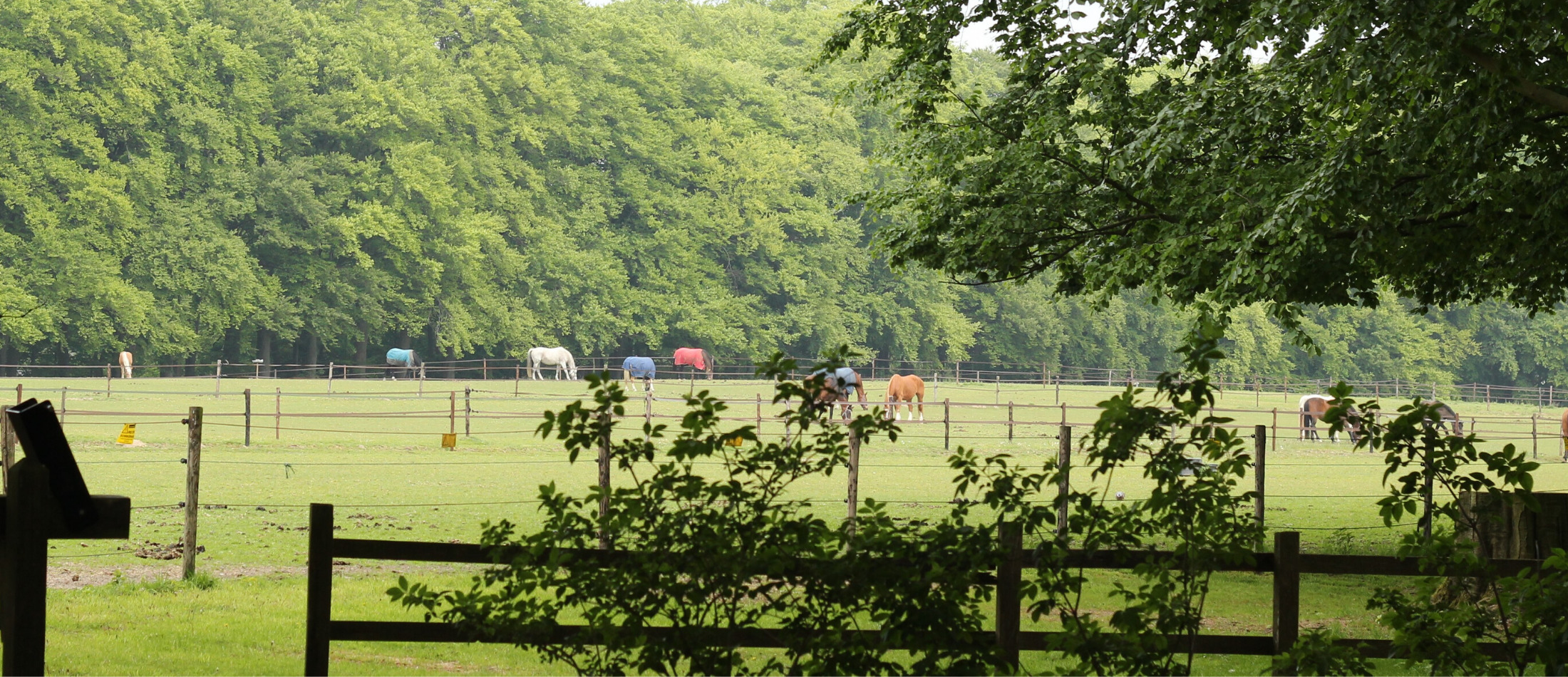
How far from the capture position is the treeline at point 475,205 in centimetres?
5566

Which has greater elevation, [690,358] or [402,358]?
[690,358]

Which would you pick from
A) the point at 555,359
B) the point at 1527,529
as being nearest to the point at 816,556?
the point at 1527,529

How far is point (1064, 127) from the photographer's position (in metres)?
15.5

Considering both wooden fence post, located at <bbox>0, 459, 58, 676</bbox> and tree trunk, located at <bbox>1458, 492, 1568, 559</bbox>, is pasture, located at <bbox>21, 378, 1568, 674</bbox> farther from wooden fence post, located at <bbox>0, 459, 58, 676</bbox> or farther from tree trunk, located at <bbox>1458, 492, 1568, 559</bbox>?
wooden fence post, located at <bbox>0, 459, 58, 676</bbox>

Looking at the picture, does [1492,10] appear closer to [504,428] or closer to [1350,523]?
[1350,523]

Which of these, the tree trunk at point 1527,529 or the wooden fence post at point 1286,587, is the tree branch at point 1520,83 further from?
the wooden fence post at point 1286,587

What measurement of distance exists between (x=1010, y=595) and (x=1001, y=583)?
0.16ft

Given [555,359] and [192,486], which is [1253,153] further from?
[555,359]

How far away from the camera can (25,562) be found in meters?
3.50

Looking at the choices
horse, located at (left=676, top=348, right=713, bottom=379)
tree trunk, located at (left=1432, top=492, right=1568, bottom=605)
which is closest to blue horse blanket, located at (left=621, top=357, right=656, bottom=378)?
horse, located at (left=676, top=348, right=713, bottom=379)

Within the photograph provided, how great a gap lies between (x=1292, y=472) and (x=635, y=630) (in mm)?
28889

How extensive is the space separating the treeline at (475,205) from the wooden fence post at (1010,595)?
41066 millimetres

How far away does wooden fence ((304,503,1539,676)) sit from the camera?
4578 mm

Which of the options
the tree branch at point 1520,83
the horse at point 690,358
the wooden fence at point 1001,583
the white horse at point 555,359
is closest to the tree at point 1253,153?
the tree branch at point 1520,83
